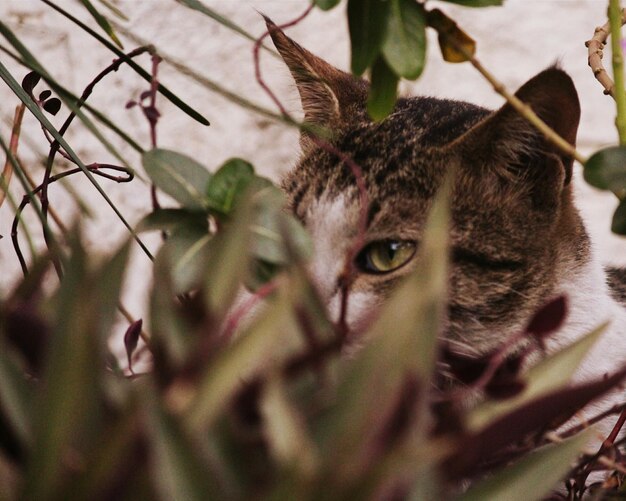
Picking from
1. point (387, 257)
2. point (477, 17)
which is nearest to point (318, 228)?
point (387, 257)

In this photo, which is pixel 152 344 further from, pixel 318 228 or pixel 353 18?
pixel 318 228

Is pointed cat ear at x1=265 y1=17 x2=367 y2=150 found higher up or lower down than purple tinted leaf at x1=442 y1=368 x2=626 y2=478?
higher up

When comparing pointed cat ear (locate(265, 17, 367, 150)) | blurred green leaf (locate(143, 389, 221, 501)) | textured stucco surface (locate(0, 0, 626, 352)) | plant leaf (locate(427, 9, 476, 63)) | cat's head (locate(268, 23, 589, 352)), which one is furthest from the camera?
textured stucco surface (locate(0, 0, 626, 352))

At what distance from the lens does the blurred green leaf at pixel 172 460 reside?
206 mm

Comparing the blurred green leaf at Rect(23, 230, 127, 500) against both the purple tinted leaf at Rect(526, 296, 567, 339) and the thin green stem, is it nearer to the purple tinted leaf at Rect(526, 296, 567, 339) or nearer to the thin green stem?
the purple tinted leaf at Rect(526, 296, 567, 339)

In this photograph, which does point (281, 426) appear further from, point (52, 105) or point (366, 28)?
point (52, 105)

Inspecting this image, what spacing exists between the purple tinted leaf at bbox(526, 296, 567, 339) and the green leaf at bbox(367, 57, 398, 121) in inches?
7.2

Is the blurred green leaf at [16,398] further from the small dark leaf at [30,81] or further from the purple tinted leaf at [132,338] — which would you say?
the small dark leaf at [30,81]

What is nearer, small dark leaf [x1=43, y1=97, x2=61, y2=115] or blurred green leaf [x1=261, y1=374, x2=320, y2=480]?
blurred green leaf [x1=261, y1=374, x2=320, y2=480]

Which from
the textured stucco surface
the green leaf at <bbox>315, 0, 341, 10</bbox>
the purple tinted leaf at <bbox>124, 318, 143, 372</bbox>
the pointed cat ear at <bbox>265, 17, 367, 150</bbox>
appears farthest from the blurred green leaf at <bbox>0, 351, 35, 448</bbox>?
the textured stucco surface

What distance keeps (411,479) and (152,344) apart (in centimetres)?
11

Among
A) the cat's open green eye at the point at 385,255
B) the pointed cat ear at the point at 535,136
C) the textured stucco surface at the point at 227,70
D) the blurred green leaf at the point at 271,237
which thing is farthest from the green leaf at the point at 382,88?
the textured stucco surface at the point at 227,70

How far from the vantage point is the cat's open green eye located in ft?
2.69

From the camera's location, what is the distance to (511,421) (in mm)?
245
